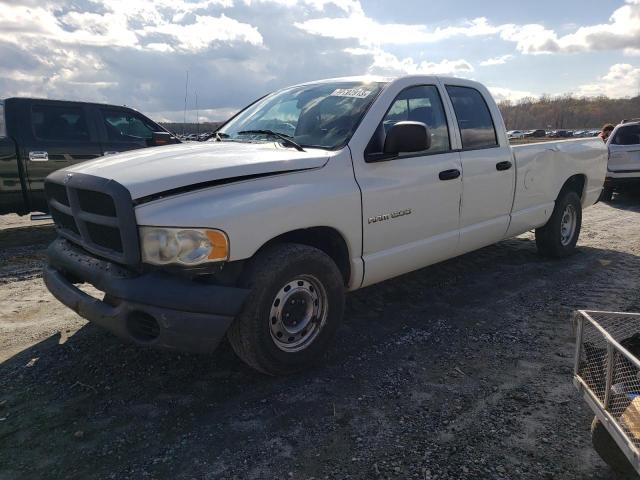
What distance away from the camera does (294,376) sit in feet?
10.8

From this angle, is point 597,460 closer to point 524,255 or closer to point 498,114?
point 498,114

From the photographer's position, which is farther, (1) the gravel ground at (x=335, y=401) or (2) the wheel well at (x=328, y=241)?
(2) the wheel well at (x=328, y=241)

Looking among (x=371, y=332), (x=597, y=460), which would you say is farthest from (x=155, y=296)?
(x=597, y=460)

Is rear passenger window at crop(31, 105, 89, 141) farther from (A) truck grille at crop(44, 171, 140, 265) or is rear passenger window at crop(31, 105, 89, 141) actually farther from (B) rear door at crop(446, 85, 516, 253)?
(B) rear door at crop(446, 85, 516, 253)

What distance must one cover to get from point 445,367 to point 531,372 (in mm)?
573

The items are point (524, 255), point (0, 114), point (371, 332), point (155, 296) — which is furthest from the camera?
point (0, 114)

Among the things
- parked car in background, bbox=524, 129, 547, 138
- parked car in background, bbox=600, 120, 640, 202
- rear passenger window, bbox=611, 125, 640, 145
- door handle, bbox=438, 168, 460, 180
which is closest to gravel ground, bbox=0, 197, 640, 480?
door handle, bbox=438, 168, 460, 180

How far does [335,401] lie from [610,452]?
1445 mm

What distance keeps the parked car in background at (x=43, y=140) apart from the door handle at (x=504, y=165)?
14.2 feet

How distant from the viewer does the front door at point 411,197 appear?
363cm

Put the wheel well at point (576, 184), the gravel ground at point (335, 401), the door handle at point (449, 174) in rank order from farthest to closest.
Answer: the wheel well at point (576, 184) < the door handle at point (449, 174) < the gravel ground at point (335, 401)

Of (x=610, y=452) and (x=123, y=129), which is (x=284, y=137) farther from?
(x=123, y=129)

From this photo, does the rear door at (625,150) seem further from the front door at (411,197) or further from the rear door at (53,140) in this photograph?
the rear door at (53,140)

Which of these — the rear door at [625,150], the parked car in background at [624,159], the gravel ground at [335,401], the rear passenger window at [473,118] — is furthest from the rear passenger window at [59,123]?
the rear door at [625,150]
